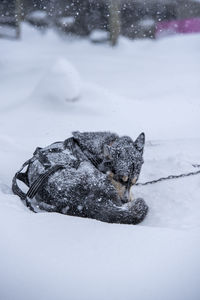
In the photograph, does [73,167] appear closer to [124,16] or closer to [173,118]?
[173,118]

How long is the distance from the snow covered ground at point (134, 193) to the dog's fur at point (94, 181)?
14 centimetres

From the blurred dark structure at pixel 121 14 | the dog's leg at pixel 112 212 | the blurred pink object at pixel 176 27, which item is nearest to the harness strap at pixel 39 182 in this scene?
the dog's leg at pixel 112 212

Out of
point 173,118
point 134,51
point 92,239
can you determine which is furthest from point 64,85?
point 134,51

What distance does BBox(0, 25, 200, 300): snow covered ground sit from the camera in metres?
1.31

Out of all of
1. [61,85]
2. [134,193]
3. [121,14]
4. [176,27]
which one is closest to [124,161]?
[134,193]

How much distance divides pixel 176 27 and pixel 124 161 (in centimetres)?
851

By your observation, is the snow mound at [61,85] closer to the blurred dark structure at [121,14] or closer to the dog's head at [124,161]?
the dog's head at [124,161]

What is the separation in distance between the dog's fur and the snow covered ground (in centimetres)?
14

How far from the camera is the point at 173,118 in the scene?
427cm

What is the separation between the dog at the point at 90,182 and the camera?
5.75 ft

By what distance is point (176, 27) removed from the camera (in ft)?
30.7

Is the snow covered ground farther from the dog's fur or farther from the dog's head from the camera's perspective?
the dog's head

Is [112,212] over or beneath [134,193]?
over

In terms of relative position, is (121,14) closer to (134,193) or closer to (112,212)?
(134,193)
